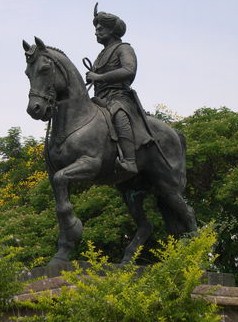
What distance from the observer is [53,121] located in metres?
13.6

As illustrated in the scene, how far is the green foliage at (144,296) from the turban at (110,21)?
522 cm

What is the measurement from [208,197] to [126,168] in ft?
50.9

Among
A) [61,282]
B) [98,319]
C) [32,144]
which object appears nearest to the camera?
[98,319]

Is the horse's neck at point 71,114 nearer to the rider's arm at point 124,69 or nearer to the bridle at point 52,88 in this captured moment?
the bridle at point 52,88

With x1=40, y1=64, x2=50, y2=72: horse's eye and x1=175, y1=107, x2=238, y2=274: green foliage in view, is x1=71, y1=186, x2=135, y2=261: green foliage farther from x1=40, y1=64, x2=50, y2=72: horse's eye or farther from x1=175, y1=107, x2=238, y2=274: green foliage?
x1=40, y1=64, x2=50, y2=72: horse's eye

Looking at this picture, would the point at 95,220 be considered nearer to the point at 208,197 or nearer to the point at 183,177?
the point at 208,197

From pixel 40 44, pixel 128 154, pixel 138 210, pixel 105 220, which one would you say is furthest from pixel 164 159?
pixel 105 220

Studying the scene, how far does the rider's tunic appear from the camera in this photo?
14094 mm

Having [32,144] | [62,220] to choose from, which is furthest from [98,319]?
[32,144]

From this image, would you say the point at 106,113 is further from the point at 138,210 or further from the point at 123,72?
the point at 138,210

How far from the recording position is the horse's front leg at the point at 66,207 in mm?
12844

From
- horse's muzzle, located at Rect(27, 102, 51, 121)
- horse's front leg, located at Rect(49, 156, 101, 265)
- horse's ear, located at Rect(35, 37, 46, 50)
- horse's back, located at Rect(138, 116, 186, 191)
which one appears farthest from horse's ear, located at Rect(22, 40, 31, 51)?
horse's back, located at Rect(138, 116, 186, 191)

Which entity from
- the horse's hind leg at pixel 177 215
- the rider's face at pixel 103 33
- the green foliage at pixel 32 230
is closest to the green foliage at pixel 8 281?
the horse's hind leg at pixel 177 215

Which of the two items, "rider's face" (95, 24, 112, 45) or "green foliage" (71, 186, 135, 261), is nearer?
"rider's face" (95, 24, 112, 45)
